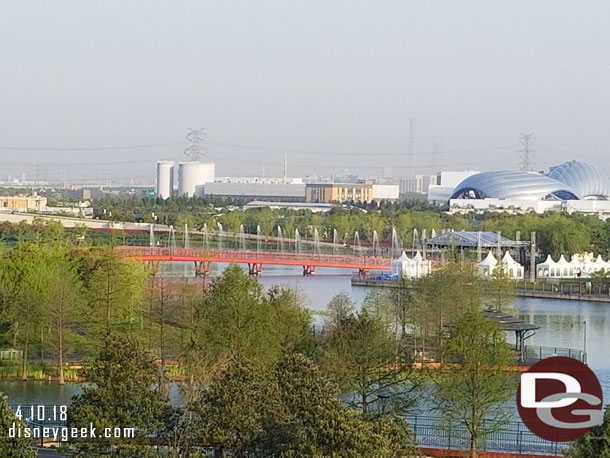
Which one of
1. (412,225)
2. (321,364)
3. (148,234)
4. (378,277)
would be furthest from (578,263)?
(321,364)

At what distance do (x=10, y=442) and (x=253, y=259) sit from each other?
22413 mm

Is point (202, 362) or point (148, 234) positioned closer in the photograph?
point (202, 362)

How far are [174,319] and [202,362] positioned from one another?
544cm

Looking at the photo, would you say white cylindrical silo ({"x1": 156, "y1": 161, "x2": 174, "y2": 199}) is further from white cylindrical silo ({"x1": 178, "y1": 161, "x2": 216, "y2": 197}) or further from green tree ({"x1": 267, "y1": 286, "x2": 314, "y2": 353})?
green tree ({"x1": 267, "y1": 286, "x2": 314, "y2": 353})

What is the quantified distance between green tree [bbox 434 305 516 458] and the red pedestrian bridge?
16.9m

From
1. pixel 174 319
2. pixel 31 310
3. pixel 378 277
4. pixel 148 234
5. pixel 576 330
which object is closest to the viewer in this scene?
pixel 31 310

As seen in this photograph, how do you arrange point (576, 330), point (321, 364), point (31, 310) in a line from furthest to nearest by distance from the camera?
point (576, 330)
point (31, 310)
point (321, 364)

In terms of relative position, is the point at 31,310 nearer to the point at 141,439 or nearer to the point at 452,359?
the point at 452,359

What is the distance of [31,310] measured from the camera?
1376 cm

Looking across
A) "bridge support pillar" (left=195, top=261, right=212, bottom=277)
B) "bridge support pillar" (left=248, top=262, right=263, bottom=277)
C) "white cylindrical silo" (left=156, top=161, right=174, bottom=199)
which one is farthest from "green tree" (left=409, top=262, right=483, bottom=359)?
"white cylindrical silo" (left=156, top=161, right=174, bottom=199)

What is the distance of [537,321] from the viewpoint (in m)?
20.5

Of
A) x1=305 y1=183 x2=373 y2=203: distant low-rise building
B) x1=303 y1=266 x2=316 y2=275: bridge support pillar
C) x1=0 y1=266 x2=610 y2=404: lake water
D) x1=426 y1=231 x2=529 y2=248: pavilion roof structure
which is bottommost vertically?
x1=0 y1=266 x2=610 y2=404: lake water

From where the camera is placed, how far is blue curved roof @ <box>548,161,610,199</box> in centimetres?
5808

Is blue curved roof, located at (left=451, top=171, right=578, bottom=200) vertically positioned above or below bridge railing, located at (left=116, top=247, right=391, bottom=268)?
above
